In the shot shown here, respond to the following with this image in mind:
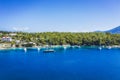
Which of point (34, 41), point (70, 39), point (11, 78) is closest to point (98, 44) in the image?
point (70, 39)

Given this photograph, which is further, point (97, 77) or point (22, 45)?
point (22, 45)

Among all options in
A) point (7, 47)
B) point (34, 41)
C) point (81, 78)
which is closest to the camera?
point (81, 78)

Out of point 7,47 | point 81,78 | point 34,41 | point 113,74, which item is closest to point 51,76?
point 81,78

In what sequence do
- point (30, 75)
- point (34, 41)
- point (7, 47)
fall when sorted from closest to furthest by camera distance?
point (30, 75), point (7, 47), point (34, 41)

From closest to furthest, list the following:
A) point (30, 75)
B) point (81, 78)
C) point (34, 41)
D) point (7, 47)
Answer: point (81, 78) < point (30, 75) < point (7, 47) < point (34, 41)

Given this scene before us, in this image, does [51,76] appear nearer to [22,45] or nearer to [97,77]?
[97,77]

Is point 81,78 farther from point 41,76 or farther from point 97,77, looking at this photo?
point 41,76

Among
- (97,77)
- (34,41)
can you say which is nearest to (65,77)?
(97,77)

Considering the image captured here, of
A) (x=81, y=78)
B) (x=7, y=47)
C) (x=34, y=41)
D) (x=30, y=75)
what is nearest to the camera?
(x=81, y=78)

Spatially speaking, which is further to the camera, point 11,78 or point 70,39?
point 70,39
